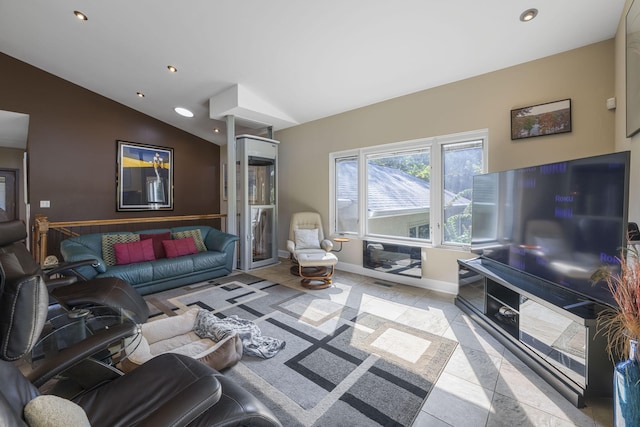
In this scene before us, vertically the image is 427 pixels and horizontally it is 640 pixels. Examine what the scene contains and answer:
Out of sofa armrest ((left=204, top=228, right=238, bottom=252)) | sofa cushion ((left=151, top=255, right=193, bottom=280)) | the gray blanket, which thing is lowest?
the gray blanket

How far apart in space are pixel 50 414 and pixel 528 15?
3.67 m

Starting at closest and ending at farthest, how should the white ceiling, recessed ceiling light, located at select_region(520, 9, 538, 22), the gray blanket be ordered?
Result: 1. the gray blanket
2. recessed ceiling light, located at select_region(520, 9, 538, 22)
3. the white ceiling

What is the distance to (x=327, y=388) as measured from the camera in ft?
5.80

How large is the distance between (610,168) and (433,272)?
7.28 ft

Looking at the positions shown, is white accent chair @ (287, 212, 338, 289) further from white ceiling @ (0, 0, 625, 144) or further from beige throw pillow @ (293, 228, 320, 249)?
white ceiling @ (0, 0, 625, 144)

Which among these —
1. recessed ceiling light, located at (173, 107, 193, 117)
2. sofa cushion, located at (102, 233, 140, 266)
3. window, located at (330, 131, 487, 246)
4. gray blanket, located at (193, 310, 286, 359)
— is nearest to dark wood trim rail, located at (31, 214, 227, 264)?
sofa cushion, located at (102, 233, 140, 266)

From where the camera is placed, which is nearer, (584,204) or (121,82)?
(584,204)

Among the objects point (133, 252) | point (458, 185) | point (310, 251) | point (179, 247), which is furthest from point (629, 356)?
point (133, 252)

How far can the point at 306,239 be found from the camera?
4.44 meters

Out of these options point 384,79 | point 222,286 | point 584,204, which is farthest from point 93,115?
point 584,204

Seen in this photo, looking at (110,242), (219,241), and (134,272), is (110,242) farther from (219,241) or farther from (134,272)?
(219,241)

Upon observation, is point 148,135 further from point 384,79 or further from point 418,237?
point 418,237

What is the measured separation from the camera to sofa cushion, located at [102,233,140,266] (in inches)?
140

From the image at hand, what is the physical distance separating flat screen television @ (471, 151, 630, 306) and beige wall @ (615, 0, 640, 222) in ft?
1.00
